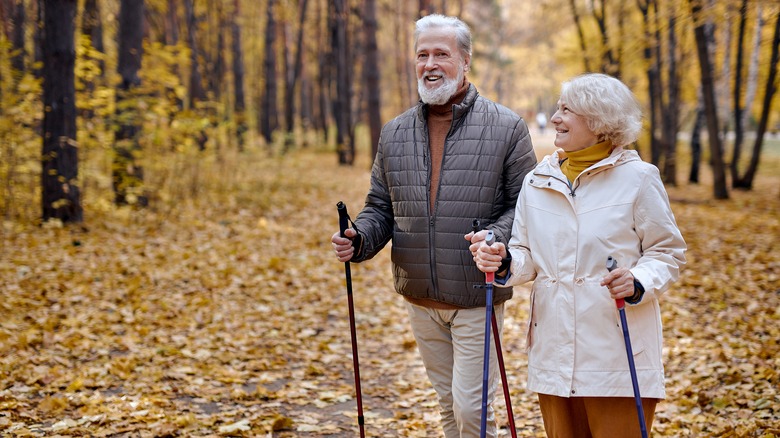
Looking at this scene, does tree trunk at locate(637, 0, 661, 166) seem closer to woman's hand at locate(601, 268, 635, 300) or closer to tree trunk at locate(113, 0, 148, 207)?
tree trunk at locate(113, 0, 148, 207)

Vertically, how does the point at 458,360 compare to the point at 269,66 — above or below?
below

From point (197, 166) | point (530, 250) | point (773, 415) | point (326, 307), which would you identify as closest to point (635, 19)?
point (197, 166)

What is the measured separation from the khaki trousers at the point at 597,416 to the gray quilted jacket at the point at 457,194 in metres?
0.67

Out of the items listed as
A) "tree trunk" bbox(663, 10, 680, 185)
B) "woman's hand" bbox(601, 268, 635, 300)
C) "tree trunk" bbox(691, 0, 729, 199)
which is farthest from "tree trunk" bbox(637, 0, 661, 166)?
"woman's hand" bbox(601, 268, 635, 300)

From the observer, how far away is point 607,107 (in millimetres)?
2938

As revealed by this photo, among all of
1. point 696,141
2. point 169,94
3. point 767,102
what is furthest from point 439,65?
point 696,141

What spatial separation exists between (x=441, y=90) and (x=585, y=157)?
87 cm

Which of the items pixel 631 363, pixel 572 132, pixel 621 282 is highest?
pixel 572 132

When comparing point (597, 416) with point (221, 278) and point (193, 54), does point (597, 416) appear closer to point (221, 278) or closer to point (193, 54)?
point (221, 278)

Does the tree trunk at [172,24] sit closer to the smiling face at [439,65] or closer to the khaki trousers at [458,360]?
the smiling face at [439,65]

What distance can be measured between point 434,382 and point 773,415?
2.47 metres

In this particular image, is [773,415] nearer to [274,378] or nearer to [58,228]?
[274,378]

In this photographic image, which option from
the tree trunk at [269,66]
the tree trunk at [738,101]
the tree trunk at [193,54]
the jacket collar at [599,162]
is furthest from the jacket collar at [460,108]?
the tree trunk at [269,66]

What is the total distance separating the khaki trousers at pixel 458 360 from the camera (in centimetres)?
352
